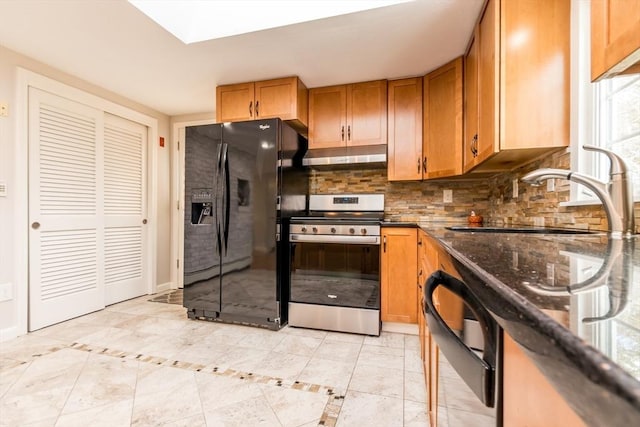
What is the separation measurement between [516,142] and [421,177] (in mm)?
1187

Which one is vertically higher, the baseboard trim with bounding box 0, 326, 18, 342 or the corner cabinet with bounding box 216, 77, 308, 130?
the corner cabinet with bounding box 216, 77, 308, 130

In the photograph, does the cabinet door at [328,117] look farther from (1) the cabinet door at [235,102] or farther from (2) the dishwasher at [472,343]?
(2) the dishwasher at [472,343]

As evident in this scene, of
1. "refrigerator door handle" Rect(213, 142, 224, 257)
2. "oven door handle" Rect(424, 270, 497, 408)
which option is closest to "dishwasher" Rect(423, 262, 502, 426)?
"oven door handle" Rect(424, 270, 497, 408)

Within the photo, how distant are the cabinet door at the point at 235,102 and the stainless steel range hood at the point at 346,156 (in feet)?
2.24

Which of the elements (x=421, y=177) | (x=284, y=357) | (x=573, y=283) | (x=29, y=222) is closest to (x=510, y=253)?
(x=573, y=283)

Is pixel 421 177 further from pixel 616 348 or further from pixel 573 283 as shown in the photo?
pixel 616 348

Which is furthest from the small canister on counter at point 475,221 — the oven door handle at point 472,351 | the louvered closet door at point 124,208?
the louvered closet door at point 124,208

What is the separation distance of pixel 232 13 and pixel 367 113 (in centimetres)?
135

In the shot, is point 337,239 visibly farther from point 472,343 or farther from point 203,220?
point 472,343

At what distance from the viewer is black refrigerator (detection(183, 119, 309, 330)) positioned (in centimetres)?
250

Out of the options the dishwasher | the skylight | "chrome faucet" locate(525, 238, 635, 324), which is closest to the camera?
"chrome faucet" locate(525, 238, 635, 324)

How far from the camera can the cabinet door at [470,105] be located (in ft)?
6.58

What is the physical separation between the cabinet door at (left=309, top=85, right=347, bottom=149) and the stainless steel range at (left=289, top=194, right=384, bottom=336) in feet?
2.76

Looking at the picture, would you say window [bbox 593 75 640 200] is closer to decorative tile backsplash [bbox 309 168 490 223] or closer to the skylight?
the skylight
